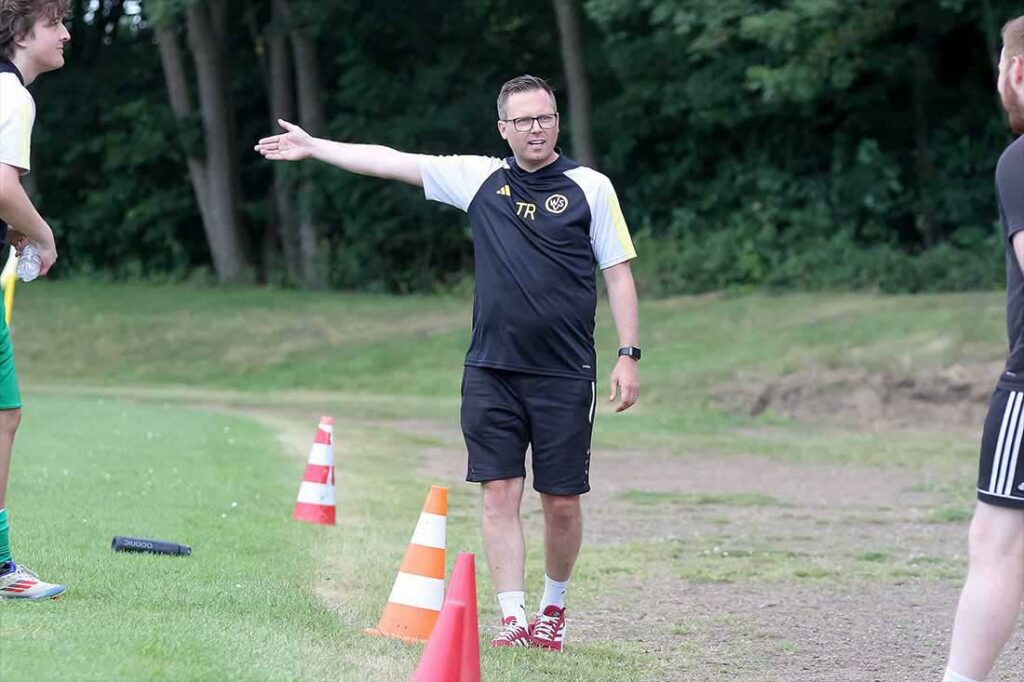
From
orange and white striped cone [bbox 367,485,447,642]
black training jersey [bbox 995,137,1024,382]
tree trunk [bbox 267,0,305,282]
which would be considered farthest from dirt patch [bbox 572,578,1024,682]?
tree trunk [bbox 267,0,305,282]

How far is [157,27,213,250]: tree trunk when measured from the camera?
41031 mm

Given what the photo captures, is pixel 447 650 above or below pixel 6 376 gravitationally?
below

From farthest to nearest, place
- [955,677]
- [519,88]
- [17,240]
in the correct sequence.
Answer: [519,88] < [17,240] < [955,677]

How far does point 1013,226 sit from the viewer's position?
4711 mm

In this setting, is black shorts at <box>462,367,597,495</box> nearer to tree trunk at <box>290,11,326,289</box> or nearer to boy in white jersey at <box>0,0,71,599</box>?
boy in white jersey at <box>0,0,71,599</box>

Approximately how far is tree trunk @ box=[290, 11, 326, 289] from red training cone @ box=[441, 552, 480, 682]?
34425 mm

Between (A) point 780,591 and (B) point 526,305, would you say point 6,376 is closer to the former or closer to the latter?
(B) point 526,305

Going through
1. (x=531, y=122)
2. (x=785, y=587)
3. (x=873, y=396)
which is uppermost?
(x=531, y=122)

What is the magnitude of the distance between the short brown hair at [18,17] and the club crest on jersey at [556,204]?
2.03 metres

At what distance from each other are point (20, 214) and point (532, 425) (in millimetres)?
2178

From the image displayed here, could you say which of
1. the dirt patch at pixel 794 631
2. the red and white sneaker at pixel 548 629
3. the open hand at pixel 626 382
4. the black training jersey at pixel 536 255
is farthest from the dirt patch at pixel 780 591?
the black training jersey at pixel 536 255

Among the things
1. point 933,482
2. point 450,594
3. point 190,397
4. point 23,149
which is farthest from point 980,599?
point 190,397

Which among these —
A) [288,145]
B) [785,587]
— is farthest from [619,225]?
[785,587]

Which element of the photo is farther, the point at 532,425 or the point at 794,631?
the point at 794,631
